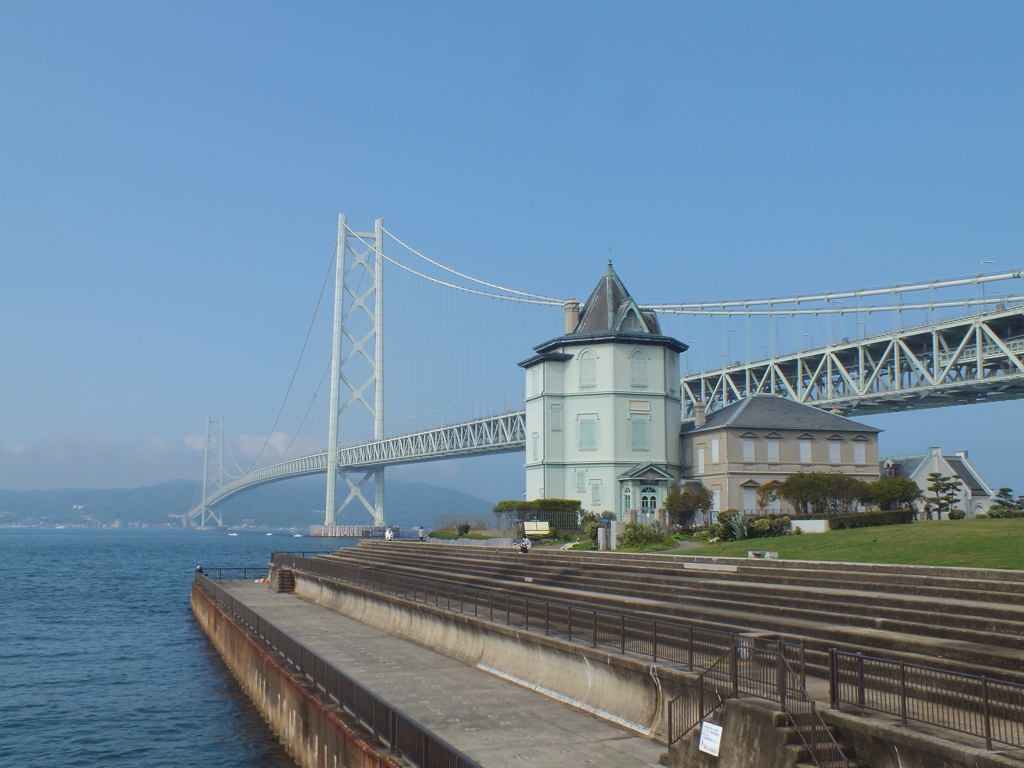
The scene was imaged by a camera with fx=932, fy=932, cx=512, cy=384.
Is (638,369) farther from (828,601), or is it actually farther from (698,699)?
(698,699)

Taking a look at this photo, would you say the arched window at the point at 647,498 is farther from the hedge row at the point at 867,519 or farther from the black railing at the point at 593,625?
the black railing at the point at 593,625

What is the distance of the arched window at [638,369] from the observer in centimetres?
4456

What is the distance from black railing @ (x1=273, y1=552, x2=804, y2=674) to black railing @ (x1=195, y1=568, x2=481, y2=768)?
159 inches

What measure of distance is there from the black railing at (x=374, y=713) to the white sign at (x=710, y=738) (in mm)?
3081

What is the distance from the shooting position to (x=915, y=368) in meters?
77.2

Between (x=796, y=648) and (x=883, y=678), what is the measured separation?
130 cm

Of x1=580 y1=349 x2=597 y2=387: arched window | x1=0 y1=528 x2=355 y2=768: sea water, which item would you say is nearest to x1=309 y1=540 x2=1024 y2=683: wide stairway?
x1=0 y1=528 x2=355 y2=768: sea water

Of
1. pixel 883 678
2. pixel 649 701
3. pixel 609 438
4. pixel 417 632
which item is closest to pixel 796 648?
pixel 883 678

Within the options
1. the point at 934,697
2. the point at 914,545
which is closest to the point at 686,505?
the point at 914,545

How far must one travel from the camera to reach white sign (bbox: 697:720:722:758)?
37.3 ft

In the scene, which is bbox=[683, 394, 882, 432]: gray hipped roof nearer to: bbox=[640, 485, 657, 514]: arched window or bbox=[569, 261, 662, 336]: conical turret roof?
bbox=[640, 485, 657, 514]: arched window

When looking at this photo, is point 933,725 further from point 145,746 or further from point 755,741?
point 145,746

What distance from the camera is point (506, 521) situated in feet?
144

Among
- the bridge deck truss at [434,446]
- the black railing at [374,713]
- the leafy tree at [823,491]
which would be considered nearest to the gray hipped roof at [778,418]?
the leafy tree at [823,491]
